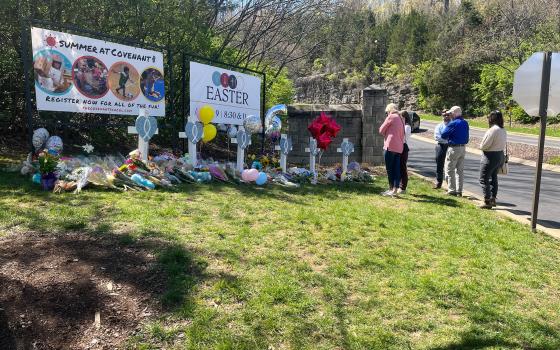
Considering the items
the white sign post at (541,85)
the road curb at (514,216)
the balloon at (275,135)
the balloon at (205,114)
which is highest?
the white sign post at (541,85)

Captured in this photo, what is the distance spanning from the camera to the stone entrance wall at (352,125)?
12258 millimetres

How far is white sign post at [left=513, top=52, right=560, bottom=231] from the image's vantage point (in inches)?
228

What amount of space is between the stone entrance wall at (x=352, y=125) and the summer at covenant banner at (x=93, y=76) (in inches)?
171

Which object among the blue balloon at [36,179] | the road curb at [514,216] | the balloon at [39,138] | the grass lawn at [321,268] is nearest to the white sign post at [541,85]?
the road curb at [514,216]

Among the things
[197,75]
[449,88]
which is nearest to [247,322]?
[197,75]

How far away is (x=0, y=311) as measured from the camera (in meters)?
2.93

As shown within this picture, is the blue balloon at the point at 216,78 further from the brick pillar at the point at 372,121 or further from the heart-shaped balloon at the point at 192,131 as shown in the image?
the brick pillar at the point at 372,121

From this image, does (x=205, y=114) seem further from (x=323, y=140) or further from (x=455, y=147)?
(x=455, y=147)

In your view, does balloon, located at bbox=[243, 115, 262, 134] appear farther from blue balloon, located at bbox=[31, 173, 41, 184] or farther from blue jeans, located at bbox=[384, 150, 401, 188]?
blue balloon, located at bbox=[31, 173, 41, 184]

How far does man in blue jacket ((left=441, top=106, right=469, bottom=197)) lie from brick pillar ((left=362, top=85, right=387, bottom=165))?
393 centimetres

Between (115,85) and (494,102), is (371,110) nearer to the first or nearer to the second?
(115,85)

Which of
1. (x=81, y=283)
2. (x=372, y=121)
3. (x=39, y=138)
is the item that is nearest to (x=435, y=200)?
(x=372, y=121)

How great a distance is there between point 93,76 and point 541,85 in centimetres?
707

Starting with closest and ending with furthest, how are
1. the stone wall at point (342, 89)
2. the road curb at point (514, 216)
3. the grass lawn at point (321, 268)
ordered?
1. the grass lawn at point (321, 268)
2. the road curb at point (514, 216)
3. the stone wall at point (342, 89)
